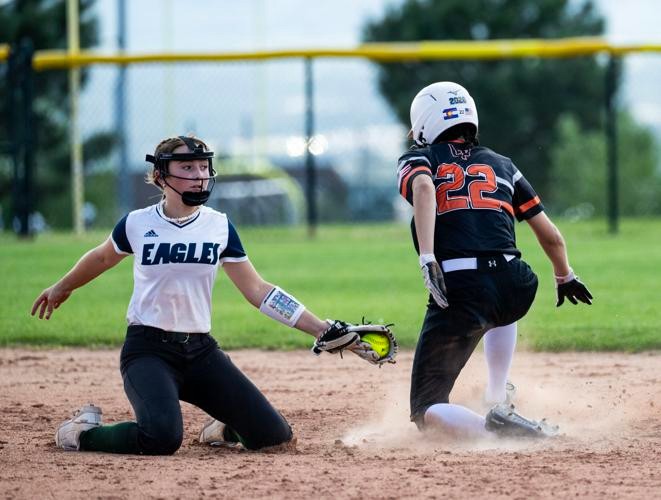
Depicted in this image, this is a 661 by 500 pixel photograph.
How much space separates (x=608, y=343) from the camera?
8500 mm

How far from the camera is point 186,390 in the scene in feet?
17.8

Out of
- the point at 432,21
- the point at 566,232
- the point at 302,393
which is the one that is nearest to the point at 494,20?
the point at 432,21

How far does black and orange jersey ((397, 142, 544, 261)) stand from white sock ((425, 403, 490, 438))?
67cm

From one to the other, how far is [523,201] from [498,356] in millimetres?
759

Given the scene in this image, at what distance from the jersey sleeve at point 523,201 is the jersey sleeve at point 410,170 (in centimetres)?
48

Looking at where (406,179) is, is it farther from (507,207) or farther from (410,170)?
(507,207)

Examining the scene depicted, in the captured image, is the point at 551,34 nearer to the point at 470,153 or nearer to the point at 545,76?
the point at 545,76

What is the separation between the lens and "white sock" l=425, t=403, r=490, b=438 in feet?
17.0

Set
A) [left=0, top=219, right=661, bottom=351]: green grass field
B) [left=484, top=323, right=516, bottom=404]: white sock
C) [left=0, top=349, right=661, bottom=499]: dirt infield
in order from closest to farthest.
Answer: [left=0, top=349, right=661, bottom=499]: dirt infield → [left=484, top=323, right=516, bottom=404]: white sock → [left=0, top=219, right=661, bottom=351]: green grass field

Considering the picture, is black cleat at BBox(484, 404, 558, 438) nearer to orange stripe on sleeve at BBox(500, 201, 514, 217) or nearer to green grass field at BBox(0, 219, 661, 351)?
orange stripe on sleeve at BBox(500, 201, 514, 217)

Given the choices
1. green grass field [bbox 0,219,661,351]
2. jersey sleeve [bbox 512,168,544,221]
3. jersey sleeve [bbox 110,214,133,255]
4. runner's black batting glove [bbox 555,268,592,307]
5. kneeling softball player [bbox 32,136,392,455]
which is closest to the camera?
kneeling softball player [bbox 32,136,392,455]

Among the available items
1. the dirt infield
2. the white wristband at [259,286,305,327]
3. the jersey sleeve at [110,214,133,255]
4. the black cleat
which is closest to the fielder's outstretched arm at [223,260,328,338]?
the white wristband at [259,286,305,327]

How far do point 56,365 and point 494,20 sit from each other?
113ft

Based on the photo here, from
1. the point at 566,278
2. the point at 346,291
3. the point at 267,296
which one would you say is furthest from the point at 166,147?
the point at 346,291
